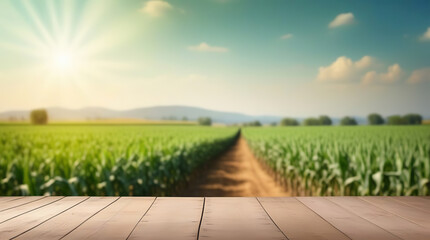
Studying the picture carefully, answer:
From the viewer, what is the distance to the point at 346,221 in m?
2.02

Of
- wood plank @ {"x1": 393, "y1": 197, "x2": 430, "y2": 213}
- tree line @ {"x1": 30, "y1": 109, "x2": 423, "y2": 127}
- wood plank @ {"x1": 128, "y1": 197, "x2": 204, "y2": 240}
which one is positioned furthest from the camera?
tree line @ {"x1": 30, "y1": 109, "x2": 423, "y2": 127}

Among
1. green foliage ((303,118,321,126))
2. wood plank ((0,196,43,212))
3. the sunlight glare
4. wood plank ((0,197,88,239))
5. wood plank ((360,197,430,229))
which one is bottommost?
wood plank ((0,196,43,212))

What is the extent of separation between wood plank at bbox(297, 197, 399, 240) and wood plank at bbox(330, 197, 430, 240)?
5 centimetres

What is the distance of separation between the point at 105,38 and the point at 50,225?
42.4 ft

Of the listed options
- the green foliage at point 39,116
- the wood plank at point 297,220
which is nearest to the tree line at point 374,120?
the green foliage at point 39,116

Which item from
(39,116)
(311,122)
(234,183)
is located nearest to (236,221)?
(234,183)

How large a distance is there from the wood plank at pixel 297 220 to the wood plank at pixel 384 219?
0.95 ft

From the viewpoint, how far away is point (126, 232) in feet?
5.86

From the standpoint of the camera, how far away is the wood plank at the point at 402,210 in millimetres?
2070

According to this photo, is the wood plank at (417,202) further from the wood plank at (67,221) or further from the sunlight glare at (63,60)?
the sunlight glare at (63,60)

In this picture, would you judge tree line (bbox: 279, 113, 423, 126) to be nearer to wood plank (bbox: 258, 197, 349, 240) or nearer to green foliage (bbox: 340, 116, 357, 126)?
green foliage (bbox: 340, 116, 357, 126)

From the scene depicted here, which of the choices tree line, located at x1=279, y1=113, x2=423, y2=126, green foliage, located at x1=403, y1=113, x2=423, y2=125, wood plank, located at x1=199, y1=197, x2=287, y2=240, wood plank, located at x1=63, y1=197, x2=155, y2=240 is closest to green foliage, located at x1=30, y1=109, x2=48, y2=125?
tree line, located at x1=279, y1=113, x2=423, y2=126

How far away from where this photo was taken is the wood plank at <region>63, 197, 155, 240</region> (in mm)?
1749

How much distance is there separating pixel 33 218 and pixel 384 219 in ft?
6.68
